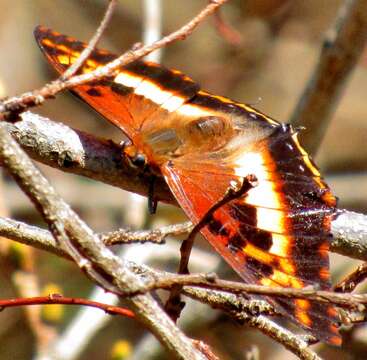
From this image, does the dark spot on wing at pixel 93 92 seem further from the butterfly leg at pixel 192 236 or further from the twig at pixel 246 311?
the butterfly leg at pixel 192 236

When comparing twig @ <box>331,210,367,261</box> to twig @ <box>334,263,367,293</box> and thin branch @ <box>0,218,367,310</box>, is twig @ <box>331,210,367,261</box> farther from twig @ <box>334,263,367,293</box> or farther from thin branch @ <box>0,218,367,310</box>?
thin branch @ <box>0,218,367,310</box>

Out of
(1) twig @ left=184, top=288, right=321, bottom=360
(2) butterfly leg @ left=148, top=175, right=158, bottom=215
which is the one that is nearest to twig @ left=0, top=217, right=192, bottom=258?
(1) twig @ left=184, top=288, right=321, bottom=360

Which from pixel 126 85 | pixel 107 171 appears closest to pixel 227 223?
pixel 107 171

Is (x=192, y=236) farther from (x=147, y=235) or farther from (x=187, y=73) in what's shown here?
(x=187, y=73)

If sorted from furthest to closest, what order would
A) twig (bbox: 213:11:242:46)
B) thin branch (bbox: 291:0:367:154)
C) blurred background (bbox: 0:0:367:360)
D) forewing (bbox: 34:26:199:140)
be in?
blurred background (bbox: 0:0:367:360) < twig (bbox: 213:11:242:46) < thin branch (bbox: 291:0:367:154) < forewing (bbox: 34:26:199:140)

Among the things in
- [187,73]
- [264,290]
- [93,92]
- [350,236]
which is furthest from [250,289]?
[187,73]

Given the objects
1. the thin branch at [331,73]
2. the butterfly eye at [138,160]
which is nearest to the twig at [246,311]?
the butterfly eye at [138,160]

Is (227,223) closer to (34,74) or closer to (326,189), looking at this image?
(326,189)
